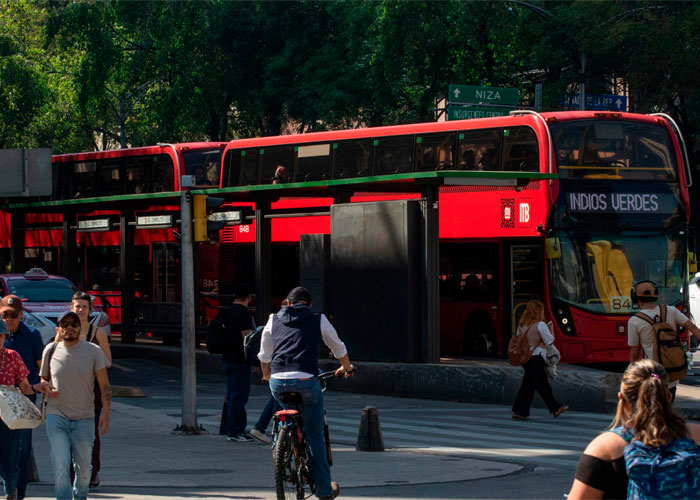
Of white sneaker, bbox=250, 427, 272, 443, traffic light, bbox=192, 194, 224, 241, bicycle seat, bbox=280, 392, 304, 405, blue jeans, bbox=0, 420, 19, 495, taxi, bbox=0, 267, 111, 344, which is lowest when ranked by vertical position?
white sneaker, bbox=250, 427, 272, 443

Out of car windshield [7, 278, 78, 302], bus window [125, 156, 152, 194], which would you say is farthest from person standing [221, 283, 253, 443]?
bus window [125, 156, 152, 194]

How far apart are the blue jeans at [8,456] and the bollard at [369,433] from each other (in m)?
4.41

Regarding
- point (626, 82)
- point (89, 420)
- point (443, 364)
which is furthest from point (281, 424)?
point (626, 82)

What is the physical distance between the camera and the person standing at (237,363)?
45.5 ft

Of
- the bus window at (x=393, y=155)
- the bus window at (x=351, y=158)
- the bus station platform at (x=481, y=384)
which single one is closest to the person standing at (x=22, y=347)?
the bus station platform at (x=481, y=384)

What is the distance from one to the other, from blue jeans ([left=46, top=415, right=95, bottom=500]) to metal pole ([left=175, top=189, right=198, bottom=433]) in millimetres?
5579

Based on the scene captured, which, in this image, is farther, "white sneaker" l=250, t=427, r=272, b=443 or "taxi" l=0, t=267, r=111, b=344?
"taxi" l=0, t=267, r=111, b=344

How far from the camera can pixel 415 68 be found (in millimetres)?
35938

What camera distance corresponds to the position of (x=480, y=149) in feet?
74.4

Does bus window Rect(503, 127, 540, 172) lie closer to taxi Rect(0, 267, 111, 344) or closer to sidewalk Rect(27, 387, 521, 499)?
taxi Rect(0, 267, 111, 344)

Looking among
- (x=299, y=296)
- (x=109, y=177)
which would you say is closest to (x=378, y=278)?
(x=299, y=296)

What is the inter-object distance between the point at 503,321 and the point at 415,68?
1361 centimetres

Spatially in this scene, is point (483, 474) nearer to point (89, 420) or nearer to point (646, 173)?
point (89, 420)

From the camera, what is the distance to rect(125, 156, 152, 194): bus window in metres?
29.8
